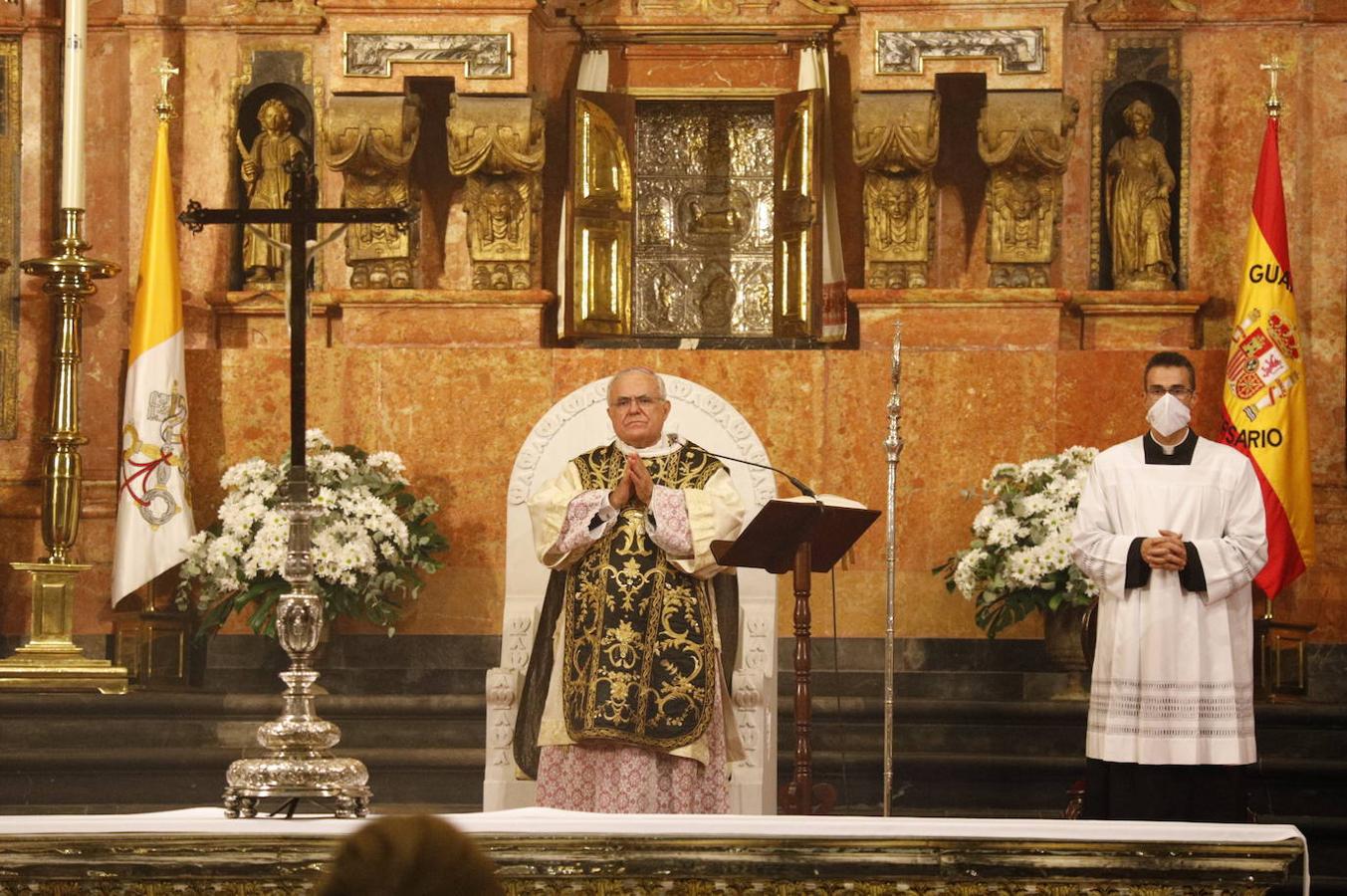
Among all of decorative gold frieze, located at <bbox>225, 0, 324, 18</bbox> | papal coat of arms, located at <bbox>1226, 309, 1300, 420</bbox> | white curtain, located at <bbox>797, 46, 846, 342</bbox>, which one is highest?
decorative gold frieze, located at <bbox>225, 0, 324, 18</bbox>

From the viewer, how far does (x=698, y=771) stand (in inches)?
273

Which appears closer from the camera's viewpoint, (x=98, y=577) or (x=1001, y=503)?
(x=1001, y=503)

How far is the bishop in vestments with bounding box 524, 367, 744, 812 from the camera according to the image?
271 inches

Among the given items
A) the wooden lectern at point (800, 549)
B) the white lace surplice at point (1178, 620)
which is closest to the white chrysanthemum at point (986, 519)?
the white lace surplice at point (1178, 620)

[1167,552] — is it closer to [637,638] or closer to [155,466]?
[637,638]

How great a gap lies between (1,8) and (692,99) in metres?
3.70

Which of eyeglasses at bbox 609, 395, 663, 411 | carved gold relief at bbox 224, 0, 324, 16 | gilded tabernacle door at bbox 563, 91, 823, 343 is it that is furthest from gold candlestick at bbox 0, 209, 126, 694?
eyeglasses at bbox 609, 395, 663, 411

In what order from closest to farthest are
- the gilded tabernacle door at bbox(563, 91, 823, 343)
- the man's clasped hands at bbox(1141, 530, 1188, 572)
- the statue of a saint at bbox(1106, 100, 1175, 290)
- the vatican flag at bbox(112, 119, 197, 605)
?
the man's clasped hands at bbox(1141, 530, 1188, 572) < the vatican flag at bbox(112, 119, 197, 605) < the statue of a saint at bbox(1106, 100, 1175, 290) < the gilded tabernacle door at bbox(563, 91, 823, 343)

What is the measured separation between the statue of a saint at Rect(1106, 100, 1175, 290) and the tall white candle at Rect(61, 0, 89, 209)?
5.16 meters

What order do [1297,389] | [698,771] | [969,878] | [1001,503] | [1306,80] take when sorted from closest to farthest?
[969,878] → [698,771] → [1001,503] → [1297,389] → [1306,80]

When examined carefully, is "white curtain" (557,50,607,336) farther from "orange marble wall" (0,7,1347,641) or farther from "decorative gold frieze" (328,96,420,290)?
"decorative gold frieze" (328,96,420,290)

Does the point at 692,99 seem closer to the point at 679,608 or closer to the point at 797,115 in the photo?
the point at 797,115

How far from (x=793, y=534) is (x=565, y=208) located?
15.8ft

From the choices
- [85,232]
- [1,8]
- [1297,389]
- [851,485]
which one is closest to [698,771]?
[851,485]
